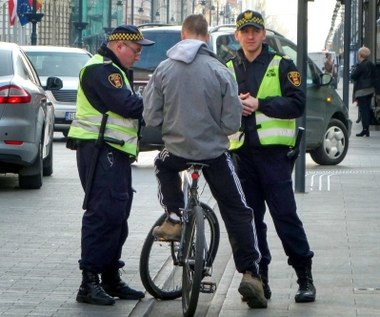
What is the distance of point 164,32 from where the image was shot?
21.3m

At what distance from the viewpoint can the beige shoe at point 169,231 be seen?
26.9 feet

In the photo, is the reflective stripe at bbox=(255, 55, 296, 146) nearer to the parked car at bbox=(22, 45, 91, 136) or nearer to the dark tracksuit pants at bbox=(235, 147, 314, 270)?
the dark tracksuit pants at bbox=(235, 147, 314, 270)

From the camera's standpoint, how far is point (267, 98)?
8.25 m

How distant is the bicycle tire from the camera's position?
840cm

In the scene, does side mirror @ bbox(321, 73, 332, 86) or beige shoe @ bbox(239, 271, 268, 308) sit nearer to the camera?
beige shoe @ bbox(239, 271, 268, 308)

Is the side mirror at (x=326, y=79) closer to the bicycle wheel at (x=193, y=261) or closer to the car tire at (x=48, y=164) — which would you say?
the car tire at (x=48, y=164)

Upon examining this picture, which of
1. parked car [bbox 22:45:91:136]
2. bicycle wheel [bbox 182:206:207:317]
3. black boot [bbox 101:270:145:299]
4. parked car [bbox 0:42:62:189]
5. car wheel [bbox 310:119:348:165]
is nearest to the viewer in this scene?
bicycle wheel [bbox 182:206:207:317]

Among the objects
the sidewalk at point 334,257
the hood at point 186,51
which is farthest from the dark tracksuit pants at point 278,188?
the hood at point 186,51

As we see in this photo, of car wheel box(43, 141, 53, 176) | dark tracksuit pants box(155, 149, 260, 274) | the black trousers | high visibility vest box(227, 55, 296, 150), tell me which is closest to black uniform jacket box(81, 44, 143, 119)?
dark tracksuit pants box(155, 149, 260, 274)

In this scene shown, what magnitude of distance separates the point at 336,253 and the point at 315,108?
9.19m

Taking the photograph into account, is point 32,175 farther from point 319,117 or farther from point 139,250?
point 319,117

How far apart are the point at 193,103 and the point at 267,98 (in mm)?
560

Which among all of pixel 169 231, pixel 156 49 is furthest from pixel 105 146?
pixel 156 49

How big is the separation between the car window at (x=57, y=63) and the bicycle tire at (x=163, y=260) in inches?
685
